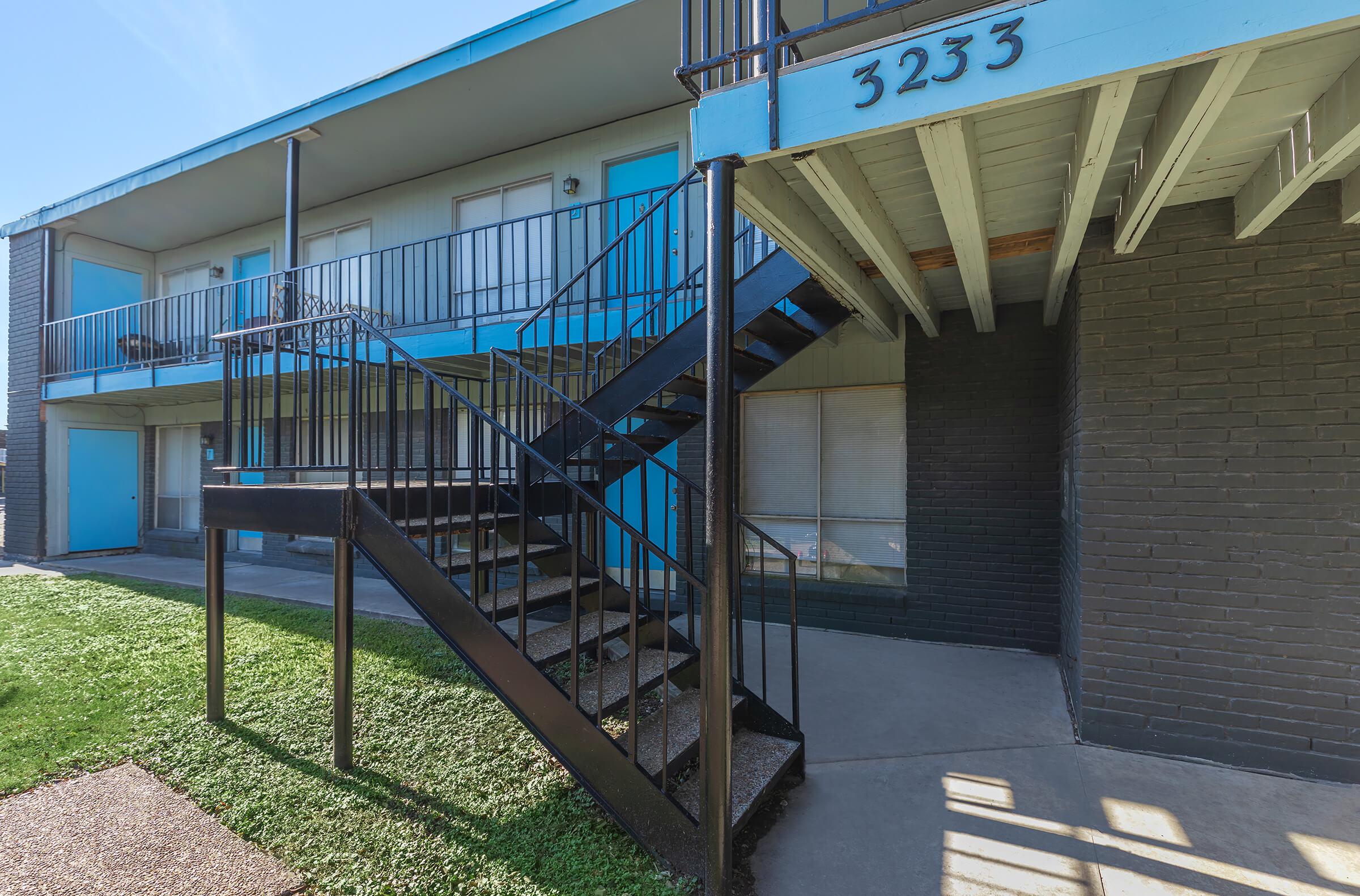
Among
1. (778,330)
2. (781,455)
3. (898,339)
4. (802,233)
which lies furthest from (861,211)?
(781,455)

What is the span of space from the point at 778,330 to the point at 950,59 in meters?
2.39

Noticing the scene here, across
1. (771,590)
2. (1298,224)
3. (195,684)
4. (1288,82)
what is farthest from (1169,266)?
(195,684)

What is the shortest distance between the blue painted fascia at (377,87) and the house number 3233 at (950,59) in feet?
12.9

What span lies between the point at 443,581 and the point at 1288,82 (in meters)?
3.81

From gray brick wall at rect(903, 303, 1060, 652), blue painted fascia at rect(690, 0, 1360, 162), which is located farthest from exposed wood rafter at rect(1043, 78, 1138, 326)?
gray brick wall at rect(903, 303, 1060, 652)

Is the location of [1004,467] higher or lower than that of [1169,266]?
lower

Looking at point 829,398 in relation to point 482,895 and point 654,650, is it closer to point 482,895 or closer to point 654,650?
point 654,650

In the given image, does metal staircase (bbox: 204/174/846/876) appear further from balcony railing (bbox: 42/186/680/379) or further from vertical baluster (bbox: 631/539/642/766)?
balcony railing (bbox: 42/186/680/379)

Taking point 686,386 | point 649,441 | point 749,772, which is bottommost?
point 749,772

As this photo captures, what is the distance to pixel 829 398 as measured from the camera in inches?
238

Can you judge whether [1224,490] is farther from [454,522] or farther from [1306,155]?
A: [454,522]

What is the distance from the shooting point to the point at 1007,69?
6.28ft

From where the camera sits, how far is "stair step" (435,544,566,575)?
325 centimetres

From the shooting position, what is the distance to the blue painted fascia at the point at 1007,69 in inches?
A: 65.9
